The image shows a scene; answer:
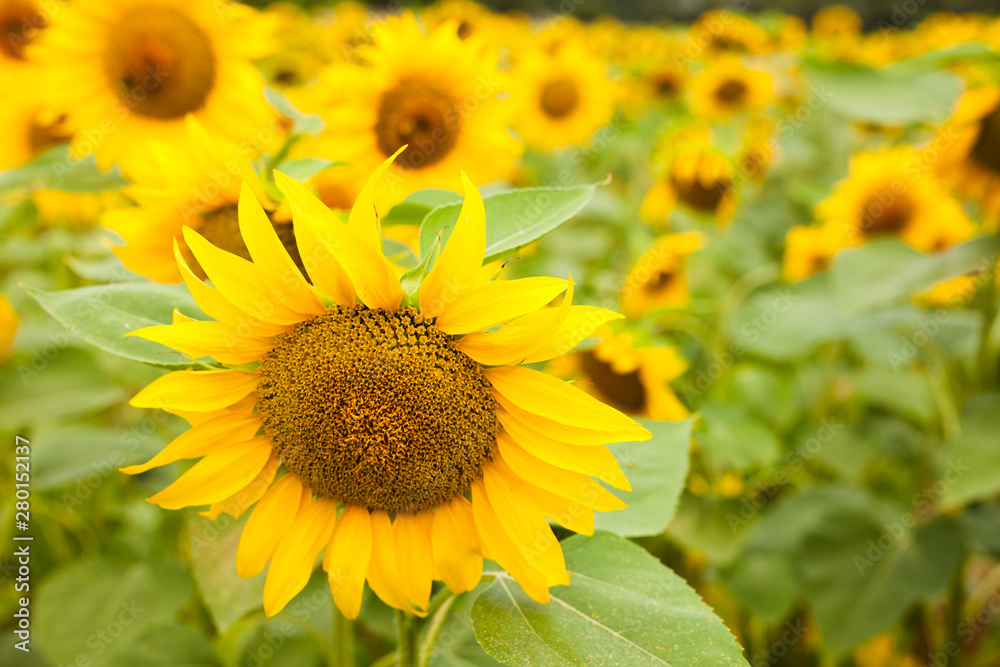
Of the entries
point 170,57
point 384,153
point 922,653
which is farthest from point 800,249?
point 170,57

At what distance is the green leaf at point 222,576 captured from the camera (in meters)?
0.80

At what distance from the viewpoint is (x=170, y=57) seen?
1290mm

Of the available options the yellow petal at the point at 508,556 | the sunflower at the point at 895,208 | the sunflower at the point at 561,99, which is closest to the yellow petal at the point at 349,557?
the yellow petal at the point at 508,556

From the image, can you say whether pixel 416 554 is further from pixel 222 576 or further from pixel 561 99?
pixel 561 99

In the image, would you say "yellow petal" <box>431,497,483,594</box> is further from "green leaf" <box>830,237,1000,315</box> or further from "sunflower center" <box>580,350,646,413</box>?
"green leaf" <box>830,237,1000,315</box>

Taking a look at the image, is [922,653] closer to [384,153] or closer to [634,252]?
Result: [634,252]

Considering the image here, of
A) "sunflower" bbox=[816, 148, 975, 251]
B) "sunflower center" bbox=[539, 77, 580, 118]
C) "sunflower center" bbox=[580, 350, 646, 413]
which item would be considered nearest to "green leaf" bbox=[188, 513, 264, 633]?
"sunflower center" bbox=[580, 350, 646, 413]

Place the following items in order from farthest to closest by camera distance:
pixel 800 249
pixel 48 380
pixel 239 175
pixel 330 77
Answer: pixel 800 249, pixel 48 380, pixel 330 77, pixel 239 175

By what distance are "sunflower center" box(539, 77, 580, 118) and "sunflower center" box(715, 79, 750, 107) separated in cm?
114

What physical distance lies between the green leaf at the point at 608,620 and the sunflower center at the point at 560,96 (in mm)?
2588

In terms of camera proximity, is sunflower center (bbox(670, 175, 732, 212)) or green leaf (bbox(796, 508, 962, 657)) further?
sunflower center (bbox(670, 175, 732, 212))

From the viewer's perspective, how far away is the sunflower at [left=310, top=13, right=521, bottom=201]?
1281 millimetres

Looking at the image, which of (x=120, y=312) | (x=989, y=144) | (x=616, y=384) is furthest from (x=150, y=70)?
(x=989, y=144)

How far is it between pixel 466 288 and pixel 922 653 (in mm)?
2170
